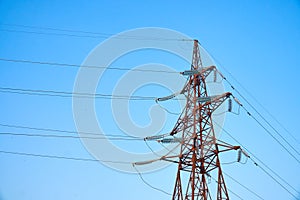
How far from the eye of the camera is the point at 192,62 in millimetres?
26547

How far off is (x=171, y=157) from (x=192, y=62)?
26.7 feet

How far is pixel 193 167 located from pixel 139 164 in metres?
4.63

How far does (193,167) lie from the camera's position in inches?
881

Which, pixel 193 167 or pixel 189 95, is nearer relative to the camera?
pixel 193 167

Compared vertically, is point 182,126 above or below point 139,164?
above

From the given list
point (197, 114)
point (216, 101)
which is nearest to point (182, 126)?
point (197, 114)

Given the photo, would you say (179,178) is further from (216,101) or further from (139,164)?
(216,101)

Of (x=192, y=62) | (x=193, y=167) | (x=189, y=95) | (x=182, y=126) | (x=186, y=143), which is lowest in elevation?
(x=193, y=167)

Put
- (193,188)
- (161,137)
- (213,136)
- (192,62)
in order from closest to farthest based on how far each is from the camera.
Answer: (193,188), (213,136), (161,137), (192,62)

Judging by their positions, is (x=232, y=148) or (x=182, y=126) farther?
(x=182, y=126)

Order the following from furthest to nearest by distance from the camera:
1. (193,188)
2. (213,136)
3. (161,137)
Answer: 1. (161,137)
2. (213,136)
3. (193,188)

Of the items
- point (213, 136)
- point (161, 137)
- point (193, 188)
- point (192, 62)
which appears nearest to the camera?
point (193, 188)

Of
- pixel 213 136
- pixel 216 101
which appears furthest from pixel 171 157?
pixel 216 101

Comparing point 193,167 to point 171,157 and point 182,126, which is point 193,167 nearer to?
point 171,157
